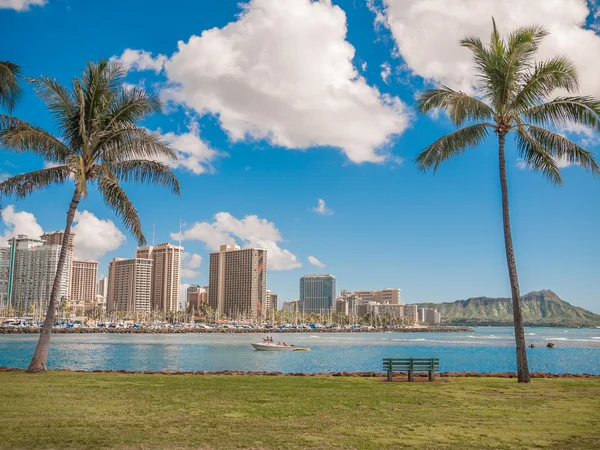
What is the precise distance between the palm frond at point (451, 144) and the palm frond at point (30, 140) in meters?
14.4

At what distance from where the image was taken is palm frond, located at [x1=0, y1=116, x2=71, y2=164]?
64.3ft

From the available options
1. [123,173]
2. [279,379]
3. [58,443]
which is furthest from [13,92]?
[58,443]

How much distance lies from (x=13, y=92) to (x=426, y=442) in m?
19.0

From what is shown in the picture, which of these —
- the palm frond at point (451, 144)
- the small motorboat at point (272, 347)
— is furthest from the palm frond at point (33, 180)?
the small motorboat at point (272, 347)

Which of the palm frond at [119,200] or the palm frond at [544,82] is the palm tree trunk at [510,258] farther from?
the palm frond at [119,200]

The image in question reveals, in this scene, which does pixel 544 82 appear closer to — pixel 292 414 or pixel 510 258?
pixel 510 258

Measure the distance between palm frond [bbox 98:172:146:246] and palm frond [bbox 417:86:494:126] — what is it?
12520mm

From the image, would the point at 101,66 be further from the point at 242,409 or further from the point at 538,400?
the point at 538,400

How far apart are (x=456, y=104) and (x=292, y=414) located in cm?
1329

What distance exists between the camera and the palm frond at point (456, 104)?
20391 millimetres

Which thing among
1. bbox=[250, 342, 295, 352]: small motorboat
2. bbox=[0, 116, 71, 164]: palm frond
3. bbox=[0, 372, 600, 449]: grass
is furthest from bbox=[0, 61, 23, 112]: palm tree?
bbox=[250, 342, 295, 352]: small motorboat

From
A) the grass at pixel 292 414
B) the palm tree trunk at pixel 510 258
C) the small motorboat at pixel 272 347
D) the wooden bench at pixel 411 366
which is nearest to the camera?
the grass at pixel 292 414

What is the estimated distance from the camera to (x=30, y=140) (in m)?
20.7

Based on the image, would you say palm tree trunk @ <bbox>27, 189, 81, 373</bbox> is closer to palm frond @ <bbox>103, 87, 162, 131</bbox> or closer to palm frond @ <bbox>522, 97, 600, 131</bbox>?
palm frond @ <bbox>103, 87, 162, 131</bbox>
